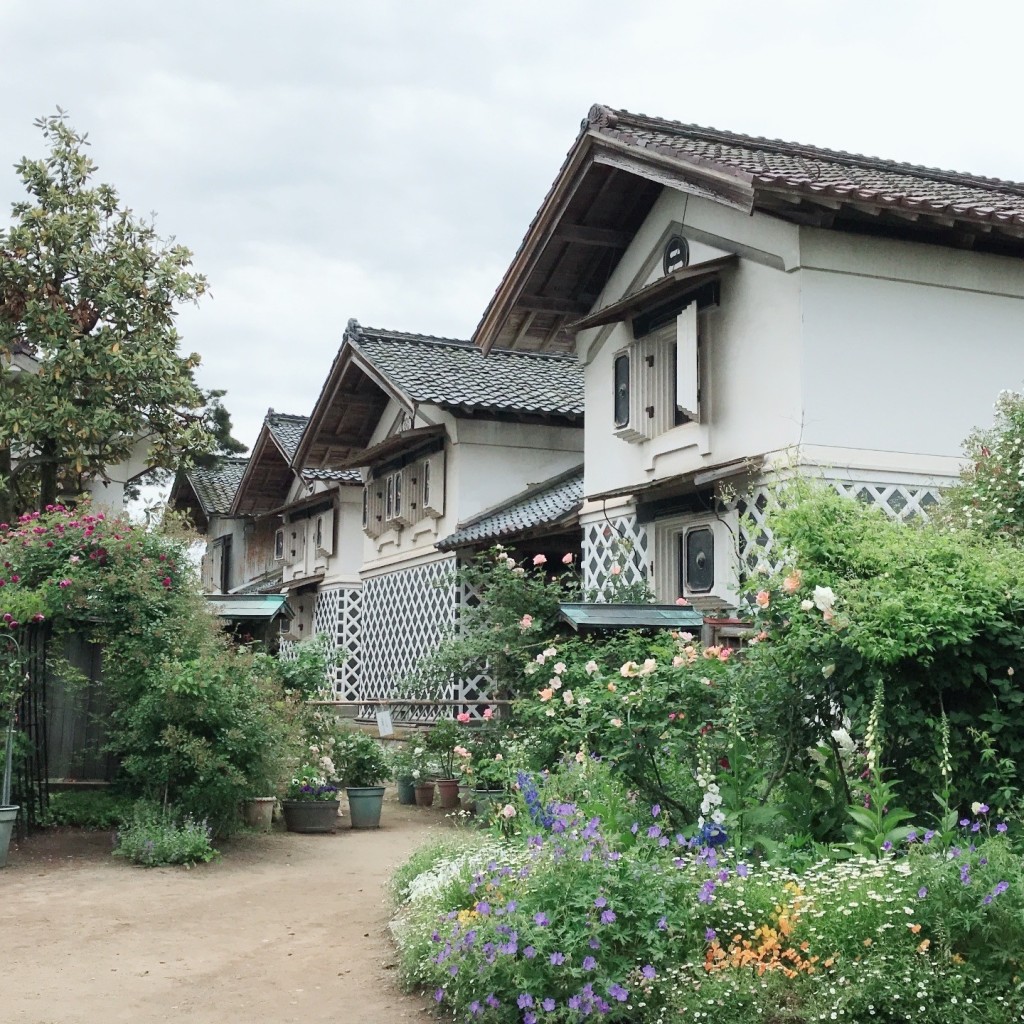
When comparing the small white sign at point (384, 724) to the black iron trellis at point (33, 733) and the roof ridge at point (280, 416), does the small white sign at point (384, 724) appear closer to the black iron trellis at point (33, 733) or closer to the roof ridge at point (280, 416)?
the black iron trellis at point (33, 733)

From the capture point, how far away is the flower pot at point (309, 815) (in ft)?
39.1

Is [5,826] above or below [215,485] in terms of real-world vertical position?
below

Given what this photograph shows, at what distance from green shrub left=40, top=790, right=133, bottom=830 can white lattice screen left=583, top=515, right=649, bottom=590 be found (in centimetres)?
617

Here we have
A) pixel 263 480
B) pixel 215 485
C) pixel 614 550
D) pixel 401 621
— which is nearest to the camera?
pixel 614 550

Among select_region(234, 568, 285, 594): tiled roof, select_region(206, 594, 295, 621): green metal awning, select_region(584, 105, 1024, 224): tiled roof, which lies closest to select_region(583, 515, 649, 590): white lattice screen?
select_region(206, 594, 295, 621): green metal awning

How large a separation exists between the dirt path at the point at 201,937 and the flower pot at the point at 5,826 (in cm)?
13

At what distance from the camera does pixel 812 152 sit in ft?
53.2

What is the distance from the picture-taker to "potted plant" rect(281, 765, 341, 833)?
11.9 m

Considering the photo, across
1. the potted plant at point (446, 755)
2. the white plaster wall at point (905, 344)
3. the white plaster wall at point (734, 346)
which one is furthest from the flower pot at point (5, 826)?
the white plaster wall at point (905, 344)

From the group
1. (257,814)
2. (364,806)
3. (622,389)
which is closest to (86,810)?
(257,814)

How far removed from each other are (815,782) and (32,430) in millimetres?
14887

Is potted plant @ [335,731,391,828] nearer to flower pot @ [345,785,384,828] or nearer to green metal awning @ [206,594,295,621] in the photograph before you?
flower pot @ [345,785,384,828]

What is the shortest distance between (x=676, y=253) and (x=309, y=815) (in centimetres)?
729

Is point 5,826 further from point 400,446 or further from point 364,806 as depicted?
point 400,446
